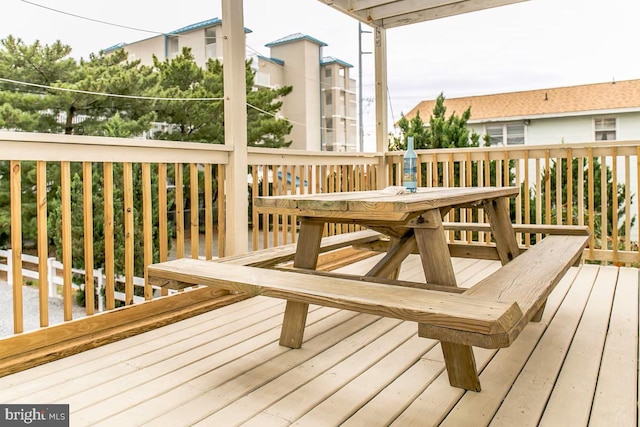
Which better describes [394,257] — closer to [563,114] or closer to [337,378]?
[337,378]

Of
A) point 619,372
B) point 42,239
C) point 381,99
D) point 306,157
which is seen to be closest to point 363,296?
point 619,372

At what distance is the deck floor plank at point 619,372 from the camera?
4.92ft

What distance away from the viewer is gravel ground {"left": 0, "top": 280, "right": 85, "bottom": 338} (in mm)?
2043

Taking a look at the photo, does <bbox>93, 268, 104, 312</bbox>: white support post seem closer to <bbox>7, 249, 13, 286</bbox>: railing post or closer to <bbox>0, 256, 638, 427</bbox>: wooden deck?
<bbox>0, 256, 638, 427</bbox>: wooden deck

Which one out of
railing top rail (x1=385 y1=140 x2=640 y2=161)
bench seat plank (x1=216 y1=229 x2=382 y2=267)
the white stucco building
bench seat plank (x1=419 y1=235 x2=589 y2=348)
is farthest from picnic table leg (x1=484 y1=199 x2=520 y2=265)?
the white stucco building

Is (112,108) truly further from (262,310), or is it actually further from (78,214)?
(262,310)

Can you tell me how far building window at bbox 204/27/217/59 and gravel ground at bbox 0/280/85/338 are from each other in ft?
5.29

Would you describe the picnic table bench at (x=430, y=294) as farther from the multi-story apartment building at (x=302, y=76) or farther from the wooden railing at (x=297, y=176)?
the multi-story apartment building at (x=302, y=76)

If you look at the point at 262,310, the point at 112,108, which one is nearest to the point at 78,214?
the point at 112,108

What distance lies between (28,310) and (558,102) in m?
4.81

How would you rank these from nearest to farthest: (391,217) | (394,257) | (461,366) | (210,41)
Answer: (391,217) < (461,366) < (394,257) < (210,41)

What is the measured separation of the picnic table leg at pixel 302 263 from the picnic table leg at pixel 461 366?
0.66 m

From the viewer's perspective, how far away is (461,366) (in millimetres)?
1684

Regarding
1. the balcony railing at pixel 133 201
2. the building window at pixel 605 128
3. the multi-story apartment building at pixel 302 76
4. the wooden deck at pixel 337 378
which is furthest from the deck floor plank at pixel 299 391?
the building window at pixel 605 128
